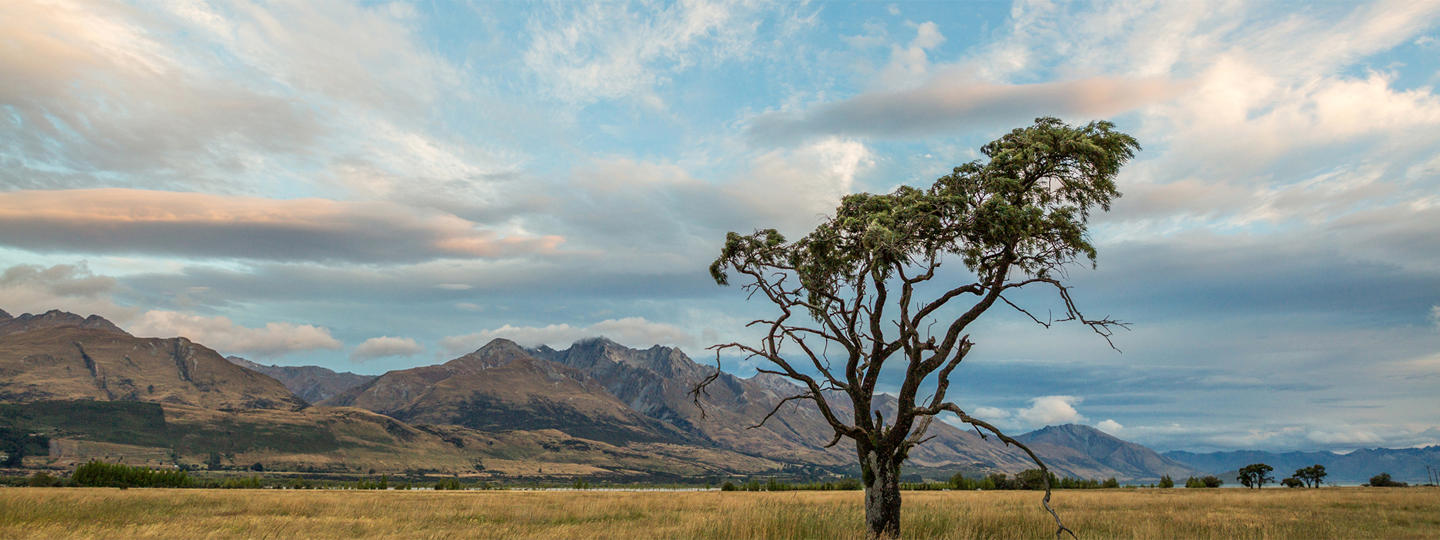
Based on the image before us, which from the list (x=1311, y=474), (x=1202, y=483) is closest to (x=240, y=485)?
(x=1202, y=483)

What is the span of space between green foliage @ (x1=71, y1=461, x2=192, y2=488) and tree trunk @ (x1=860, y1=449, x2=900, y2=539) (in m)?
58.5

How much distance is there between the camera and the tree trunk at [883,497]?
801 inches

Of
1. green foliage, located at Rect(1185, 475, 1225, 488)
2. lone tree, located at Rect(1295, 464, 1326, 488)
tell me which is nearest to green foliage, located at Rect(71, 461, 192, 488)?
green foliage, located at Rect(1185, 475, 1225, 488)

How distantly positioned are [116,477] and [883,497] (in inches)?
2447

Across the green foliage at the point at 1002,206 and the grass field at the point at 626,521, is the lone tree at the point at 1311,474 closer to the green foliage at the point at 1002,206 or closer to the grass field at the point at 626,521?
the grass field at the point at 626,521

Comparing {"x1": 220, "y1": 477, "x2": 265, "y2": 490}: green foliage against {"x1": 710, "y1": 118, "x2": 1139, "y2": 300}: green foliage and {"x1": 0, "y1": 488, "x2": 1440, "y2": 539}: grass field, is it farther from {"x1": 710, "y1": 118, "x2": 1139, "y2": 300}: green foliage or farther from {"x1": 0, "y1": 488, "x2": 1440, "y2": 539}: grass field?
{"x1": 710, "y1": 118, "x2": 1139, "y2": 300}: green foliage

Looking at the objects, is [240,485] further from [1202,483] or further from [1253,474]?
[1253,474]

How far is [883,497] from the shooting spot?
67.1ft

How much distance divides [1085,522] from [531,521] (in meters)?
20.6

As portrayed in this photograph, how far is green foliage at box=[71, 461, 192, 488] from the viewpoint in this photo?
55.4m

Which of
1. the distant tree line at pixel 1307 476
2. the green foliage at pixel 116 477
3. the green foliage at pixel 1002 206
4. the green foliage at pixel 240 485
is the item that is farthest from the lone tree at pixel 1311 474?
the green foliage at pixel 116 477

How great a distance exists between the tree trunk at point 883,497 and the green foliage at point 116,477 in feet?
192


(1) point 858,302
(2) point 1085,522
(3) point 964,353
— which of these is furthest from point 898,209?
(2) point 1085,522

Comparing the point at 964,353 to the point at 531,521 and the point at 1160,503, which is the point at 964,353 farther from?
the point at 1160,503
